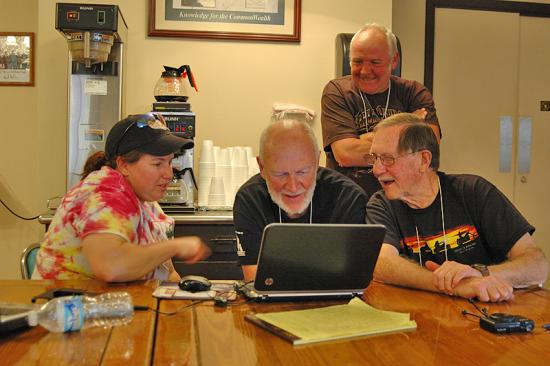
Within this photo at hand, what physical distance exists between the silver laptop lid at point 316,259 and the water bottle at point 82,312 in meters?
0.34

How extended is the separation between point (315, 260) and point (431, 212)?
703 millimetres

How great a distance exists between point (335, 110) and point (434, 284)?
1.14 meters

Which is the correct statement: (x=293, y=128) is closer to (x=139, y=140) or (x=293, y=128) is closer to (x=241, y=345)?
(x=139, y=140)

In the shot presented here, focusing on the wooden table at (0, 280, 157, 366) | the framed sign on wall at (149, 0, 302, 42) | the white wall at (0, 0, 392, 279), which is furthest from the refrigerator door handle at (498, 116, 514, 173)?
the wooden table at (0, 280, 157, 366)

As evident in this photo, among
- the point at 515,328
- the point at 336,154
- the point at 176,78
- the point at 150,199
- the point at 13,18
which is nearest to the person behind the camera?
the point at 515,328

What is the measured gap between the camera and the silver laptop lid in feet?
5.08

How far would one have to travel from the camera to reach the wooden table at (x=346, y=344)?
118cm

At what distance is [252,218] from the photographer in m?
2.20

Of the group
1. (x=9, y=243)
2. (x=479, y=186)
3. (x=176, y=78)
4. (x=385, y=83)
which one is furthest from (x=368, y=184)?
(x=9, y=243)

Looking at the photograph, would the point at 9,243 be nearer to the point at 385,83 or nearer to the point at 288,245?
the point at 385,83

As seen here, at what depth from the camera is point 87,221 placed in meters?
1.82

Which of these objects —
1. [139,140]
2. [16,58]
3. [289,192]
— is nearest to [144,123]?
[139,140]

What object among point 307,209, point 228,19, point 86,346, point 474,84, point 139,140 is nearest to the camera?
point 86,346

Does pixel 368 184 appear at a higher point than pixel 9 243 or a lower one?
higher
